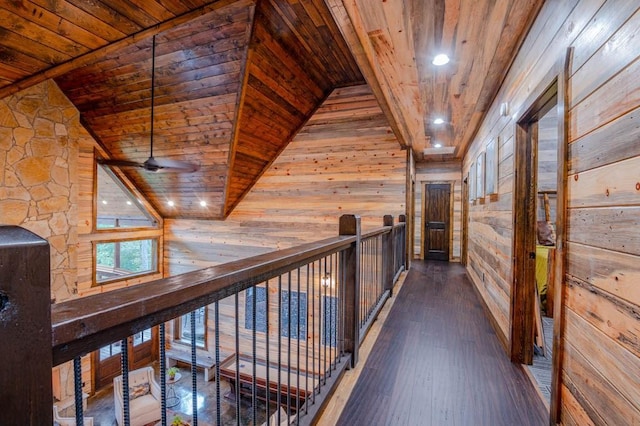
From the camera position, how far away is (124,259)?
6.98 metres

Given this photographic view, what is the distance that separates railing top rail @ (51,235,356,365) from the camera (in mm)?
528

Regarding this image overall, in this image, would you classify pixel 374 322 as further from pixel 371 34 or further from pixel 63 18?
pixel 63 18

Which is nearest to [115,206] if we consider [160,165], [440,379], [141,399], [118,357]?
[118,357]

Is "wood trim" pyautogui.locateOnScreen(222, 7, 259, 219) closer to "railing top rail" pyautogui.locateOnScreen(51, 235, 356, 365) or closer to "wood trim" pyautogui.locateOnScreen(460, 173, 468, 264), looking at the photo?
"railing top rail" pyautogui.locateOnScreen(51, 235, 356, 365)

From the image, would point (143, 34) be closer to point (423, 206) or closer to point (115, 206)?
point (115, 206)

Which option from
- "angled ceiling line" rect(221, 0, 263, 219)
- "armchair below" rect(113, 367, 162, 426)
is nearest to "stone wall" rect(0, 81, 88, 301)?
"armchair below" rect(113, 367, 162, 426)

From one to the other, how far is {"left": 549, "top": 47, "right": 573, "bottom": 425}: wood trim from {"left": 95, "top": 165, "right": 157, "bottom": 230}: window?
276 inches

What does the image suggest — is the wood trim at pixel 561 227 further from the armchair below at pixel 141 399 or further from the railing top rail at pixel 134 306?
the armchair below at pixel 141 399

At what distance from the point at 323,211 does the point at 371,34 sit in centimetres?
399

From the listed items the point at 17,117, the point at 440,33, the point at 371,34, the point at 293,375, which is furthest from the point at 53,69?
the point at 293,375

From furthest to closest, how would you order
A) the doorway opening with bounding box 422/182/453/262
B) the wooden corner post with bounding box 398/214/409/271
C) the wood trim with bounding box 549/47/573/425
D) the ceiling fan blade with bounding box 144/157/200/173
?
the doorway opening with bounding box 422/182/453/262
the wooden corner post with bounding box 398/214/409/271
the ceiling fan blade with bounding box 144/157/200/173
the wood trim with bounding box 549/47/573/425

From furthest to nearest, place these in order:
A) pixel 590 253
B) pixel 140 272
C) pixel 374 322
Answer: pixel 140 272, pixel 374 322, pixel 590 253

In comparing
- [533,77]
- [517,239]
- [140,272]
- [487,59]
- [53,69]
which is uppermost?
[53,69]

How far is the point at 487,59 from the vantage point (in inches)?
98.3
